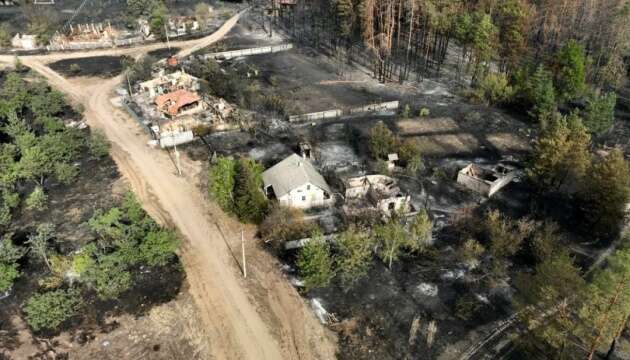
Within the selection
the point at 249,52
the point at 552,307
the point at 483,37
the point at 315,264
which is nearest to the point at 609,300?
the point at 552,307

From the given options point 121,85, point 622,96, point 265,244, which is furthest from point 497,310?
point 121,85

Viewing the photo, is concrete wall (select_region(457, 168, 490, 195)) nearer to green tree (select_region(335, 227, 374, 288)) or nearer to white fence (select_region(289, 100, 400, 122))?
green tree (select_region(335, 227, 374, 288))

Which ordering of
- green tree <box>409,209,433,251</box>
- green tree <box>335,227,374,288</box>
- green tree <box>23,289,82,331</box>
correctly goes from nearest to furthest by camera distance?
1. green tree <box>23,289,82,331</box>
2. green tree <box>335,227,374,288</box>
3. green tree <box>409,209,433,251</box>

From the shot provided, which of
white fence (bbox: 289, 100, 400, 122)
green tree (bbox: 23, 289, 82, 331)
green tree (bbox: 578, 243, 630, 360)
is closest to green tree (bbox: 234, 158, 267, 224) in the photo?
green tree (bbox: 23, 289, 82, 331)

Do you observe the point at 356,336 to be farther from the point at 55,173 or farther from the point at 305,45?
the point at 305,45

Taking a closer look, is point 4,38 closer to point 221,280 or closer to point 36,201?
point 36,201

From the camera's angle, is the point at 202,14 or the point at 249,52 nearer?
the point at 249,52
